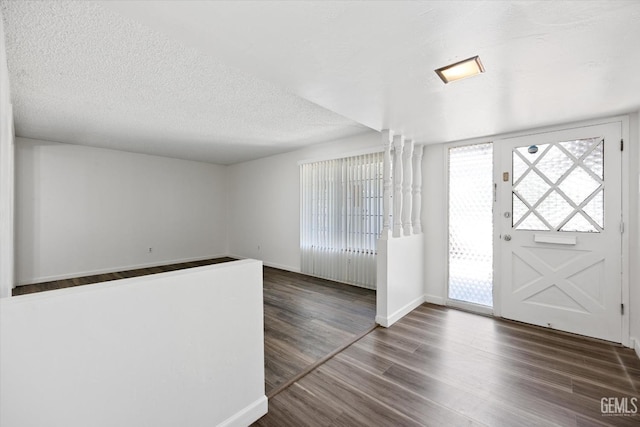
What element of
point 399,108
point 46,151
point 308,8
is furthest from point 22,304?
point 46,151


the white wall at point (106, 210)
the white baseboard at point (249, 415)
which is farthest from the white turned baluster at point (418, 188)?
the white wall at point (106, 210)

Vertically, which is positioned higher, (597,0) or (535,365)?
(597,0)

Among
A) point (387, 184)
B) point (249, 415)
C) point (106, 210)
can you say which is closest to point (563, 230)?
point (387, 184)

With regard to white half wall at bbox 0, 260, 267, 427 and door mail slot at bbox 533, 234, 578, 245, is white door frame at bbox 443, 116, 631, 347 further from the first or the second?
white half wall at bbox 0, 260, 267, 427

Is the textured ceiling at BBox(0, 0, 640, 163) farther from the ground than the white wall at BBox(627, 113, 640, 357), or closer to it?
farther from the ground

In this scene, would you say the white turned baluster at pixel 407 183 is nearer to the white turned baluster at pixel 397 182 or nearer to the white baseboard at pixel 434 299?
the white turned baluster at pixel 397 182

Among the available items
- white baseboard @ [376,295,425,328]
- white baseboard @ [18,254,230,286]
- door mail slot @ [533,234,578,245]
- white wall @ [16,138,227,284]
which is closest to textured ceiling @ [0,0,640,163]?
door mail slot @ [533,234,578,245]

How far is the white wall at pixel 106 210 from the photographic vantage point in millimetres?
4527

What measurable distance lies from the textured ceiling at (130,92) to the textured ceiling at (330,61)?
2 cm

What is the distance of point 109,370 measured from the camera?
1114 mm

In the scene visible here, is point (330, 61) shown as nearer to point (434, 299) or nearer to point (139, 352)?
point (139, 352)

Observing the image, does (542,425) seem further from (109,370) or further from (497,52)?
(109,370)

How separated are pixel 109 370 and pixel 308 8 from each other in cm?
175

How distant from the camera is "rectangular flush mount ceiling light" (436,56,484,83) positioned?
1.61 meters
